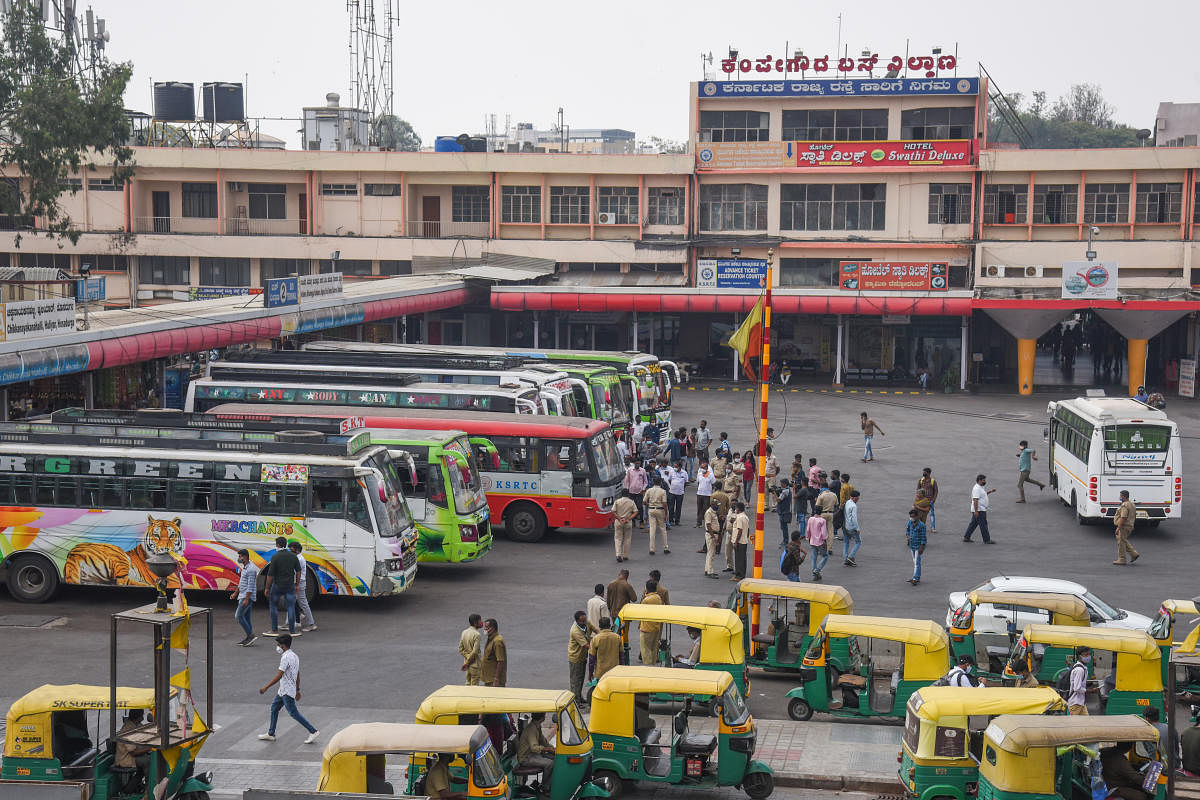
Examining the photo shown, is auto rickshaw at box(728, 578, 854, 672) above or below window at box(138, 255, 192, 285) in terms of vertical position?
below

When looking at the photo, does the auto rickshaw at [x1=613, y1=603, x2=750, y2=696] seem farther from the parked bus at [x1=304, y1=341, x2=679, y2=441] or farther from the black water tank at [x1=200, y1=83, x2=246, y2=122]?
the black water tank at [x1=200, y1=83, x2=246, y2=122]

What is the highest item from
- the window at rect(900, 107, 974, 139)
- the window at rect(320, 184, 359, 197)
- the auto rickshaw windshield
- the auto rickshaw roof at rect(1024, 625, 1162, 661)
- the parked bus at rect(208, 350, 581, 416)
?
the window at rect(900, 107, 974, 139)

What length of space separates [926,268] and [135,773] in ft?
146

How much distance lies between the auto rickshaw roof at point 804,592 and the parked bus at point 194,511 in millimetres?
6024

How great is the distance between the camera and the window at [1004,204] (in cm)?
5441

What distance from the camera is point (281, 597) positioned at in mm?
19328

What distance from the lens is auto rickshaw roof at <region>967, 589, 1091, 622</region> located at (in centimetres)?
1728

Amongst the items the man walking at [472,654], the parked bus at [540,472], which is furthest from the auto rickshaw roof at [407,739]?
the parked bus at [540,472]

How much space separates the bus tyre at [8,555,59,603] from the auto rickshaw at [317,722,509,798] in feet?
35.5

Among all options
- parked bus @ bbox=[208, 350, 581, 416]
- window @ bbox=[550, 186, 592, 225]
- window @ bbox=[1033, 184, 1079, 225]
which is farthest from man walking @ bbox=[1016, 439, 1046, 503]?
window @ bbox=[550, 186, 592, 225]

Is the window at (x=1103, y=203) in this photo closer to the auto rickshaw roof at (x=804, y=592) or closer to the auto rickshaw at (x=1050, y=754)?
the auto rickshaw roof at (x=804, y=592)

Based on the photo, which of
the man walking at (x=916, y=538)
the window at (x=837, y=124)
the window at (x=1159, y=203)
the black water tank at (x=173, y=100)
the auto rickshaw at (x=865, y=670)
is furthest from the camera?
the black water tank at (x=173, y=100)

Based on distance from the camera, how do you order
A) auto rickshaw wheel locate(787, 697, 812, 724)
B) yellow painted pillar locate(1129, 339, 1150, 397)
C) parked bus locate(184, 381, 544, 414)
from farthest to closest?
yellow painted pillar locate(1129, 339, 1150, 397), parked bus locate(184, 381, 544, 414), auto rickshaw wheel locate(787, 697, 812, 724)

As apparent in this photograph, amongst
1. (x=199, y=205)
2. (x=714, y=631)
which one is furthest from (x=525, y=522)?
(x=199, y=205)
